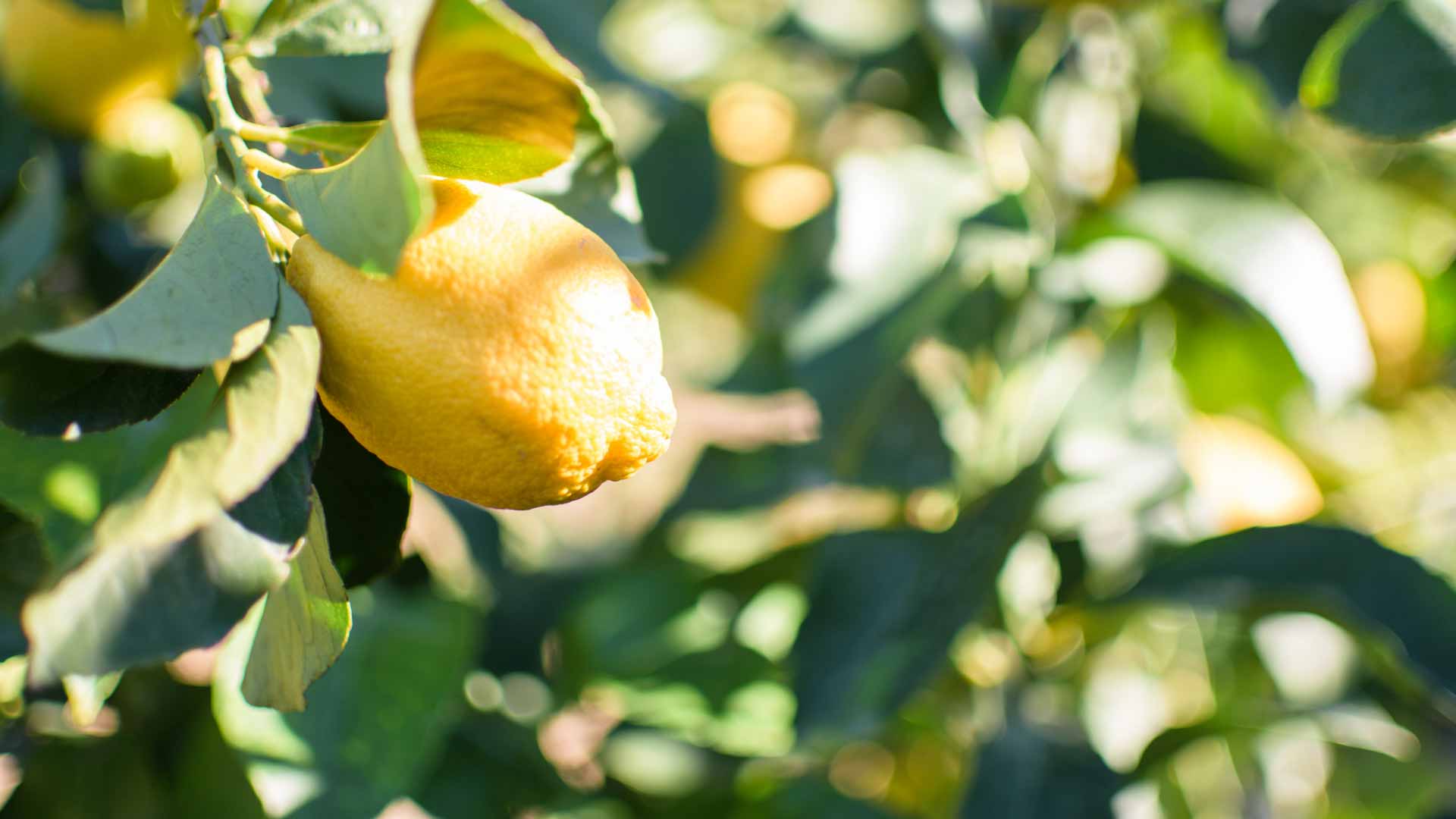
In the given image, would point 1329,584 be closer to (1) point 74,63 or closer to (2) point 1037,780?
(2) point 1037,780

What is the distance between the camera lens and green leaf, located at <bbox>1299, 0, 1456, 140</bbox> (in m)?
0.41

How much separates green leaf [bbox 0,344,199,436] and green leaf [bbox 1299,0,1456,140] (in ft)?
1.30

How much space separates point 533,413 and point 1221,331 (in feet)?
2.37

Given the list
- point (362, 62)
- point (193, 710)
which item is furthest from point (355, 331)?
point (193, 710)

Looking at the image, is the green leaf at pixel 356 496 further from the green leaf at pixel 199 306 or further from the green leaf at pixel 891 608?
the green leaf at pixel 891 608

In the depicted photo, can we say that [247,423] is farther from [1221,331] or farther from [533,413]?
[1221,331]

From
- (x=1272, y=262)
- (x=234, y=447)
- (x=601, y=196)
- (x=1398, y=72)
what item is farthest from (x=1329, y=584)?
(x=234, y=447)

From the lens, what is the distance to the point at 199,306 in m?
0.27

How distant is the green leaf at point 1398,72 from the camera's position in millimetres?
411

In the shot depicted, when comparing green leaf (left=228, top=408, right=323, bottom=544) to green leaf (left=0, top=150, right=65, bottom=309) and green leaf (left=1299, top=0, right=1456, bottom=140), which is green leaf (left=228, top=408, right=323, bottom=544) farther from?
green leaf (left=1299, top=0, right=1456, bottom=140)

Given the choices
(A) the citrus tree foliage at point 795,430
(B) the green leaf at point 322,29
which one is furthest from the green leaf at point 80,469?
(B) the green leaf at point 322,29

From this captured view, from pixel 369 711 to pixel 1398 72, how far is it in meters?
0.51

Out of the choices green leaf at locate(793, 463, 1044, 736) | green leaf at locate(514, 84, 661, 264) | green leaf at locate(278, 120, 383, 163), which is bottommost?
green leaf at locate(793, 463, 1044, 736)

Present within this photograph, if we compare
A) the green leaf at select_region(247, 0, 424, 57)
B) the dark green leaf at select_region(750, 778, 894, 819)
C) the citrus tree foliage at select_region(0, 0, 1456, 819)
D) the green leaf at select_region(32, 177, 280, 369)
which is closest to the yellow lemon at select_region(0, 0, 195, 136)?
the citrus tree foliage at select_region(0, 0, 1456, 819)
